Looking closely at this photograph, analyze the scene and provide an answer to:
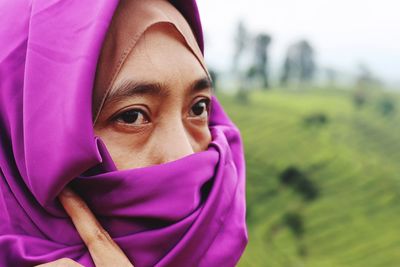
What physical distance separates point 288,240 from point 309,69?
16.3m

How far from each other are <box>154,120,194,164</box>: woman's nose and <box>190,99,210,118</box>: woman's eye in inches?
2.3

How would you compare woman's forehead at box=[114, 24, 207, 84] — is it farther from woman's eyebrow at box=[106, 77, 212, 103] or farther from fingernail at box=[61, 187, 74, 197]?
fingernail at box=[61, 187, 74, 197]

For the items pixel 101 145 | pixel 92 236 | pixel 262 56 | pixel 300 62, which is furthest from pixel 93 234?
pixel 300 62

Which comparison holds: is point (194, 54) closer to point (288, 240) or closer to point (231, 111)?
point (288, 240)

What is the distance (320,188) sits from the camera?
19.4 m

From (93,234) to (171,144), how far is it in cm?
15

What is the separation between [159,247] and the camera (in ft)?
2.30

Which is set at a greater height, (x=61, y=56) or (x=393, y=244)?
(x=61, y=56)

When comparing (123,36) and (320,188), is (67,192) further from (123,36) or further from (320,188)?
(320,188)

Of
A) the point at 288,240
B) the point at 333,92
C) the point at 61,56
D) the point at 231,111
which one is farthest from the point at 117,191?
the point at 333,92

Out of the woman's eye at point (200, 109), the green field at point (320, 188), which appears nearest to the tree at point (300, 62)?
the green field at point (320, 188)

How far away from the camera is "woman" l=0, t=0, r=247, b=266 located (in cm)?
66

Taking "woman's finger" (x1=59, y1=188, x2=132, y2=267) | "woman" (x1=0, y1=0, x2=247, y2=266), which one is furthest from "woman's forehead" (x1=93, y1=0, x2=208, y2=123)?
"woman's finger" (x1=59, y1=188, x2=132, y2=267)

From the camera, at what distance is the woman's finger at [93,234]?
67 centimetres
